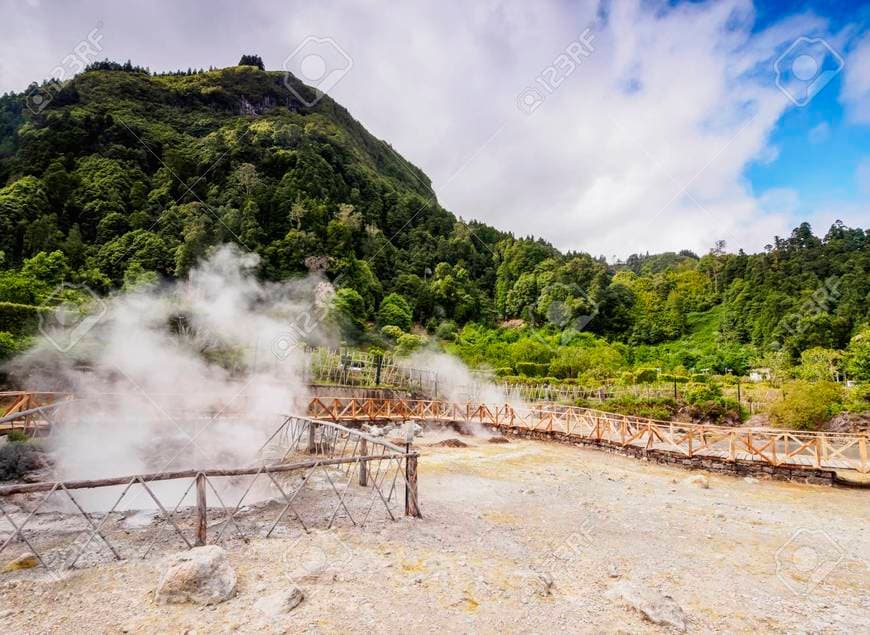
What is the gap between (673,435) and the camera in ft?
50.6

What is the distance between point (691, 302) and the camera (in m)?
72.4

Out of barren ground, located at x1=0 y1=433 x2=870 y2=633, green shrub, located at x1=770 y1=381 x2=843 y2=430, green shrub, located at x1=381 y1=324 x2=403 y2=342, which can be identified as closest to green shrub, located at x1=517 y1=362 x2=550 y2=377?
green shrub, located at x1=381 y1=324 x2=403 y2=342

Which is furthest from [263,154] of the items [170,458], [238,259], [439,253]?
[170,458]

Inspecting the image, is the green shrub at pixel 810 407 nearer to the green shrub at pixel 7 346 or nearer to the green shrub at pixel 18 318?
the green shrub at pixel 7 346

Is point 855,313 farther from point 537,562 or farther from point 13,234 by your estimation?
point 13,234

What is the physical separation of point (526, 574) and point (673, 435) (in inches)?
471

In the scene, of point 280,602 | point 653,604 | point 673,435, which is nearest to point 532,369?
point 673,435

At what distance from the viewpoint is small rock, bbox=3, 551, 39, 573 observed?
17.6ft

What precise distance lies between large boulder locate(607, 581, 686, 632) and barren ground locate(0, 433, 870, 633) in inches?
4.6

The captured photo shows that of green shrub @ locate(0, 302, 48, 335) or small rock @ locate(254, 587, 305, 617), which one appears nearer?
small rock @ locate(254, 587, 305, 617)

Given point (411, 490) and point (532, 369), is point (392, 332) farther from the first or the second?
point (411, 490)

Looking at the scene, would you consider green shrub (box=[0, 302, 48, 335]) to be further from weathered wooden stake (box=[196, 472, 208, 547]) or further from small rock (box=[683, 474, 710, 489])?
small rock (box=[683, 474, 710, 489])

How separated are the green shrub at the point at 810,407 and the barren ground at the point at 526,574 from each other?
36.2ft

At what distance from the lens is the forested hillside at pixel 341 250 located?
4106 centimetres
